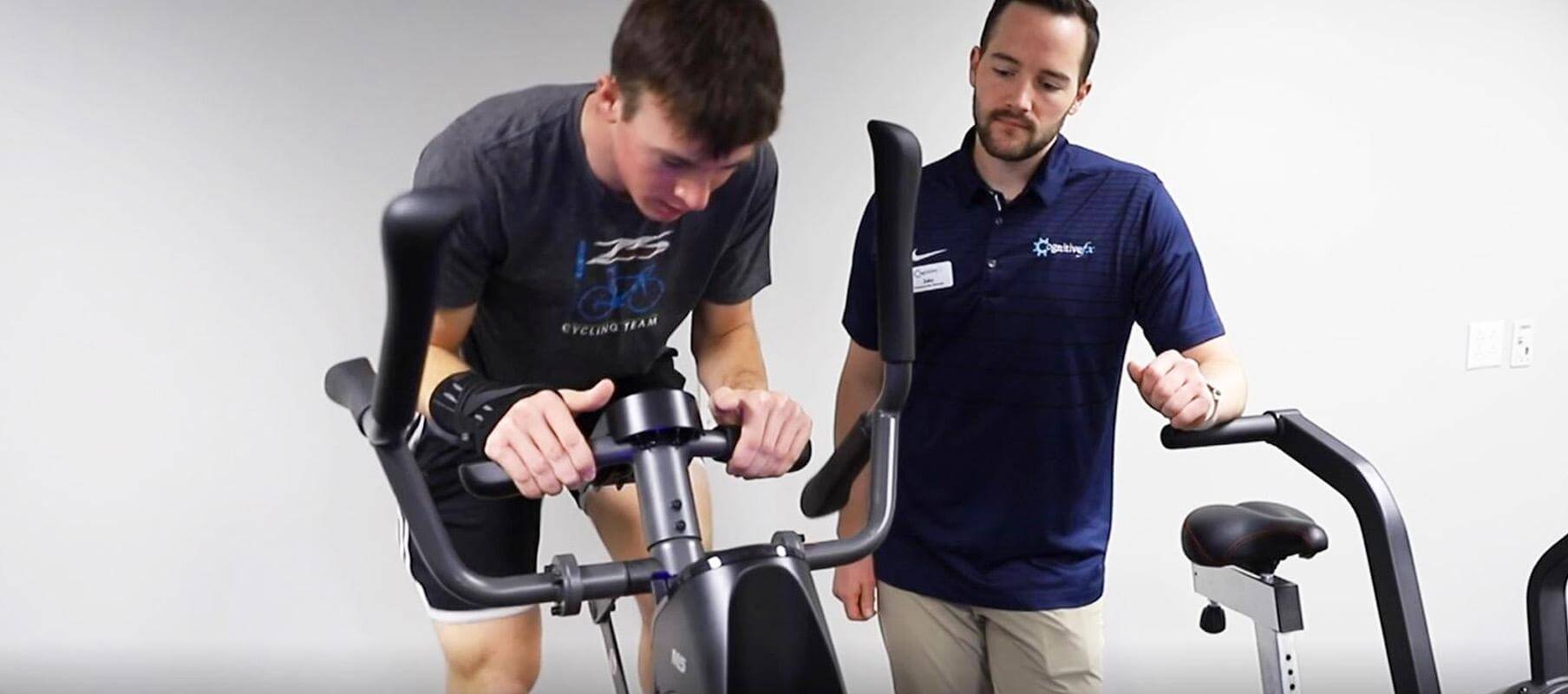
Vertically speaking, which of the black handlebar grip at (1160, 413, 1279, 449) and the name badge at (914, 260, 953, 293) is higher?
the name badge at (914, 260, 953, 293)

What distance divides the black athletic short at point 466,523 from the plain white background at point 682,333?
81 cm

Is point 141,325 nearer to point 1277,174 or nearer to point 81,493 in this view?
point 81,493

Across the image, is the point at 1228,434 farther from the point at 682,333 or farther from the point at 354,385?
the point at 682,333

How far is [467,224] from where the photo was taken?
1606mm

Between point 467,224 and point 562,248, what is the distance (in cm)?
12

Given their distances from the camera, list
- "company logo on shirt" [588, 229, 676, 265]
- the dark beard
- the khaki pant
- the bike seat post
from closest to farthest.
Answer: the bike seat post → "company logo on shirt" [588, 229, 676, 265] → the dark beard → the khaki pant

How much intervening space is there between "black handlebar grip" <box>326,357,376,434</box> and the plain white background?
4.74ft

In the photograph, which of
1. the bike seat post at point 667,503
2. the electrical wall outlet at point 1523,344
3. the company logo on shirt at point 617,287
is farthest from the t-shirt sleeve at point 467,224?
the electrical wall outlet at point 1523,344

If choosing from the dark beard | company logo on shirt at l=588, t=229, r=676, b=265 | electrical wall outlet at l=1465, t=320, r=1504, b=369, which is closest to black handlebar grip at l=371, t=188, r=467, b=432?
company logo on shirt at l=588, t=229, r=676, b=265

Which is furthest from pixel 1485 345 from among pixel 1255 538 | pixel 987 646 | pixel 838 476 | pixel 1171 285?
pixel 838 476

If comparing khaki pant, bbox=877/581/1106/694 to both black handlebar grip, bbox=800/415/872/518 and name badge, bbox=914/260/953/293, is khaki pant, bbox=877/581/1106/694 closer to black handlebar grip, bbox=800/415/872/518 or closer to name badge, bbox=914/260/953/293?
name badge, bbox=914/260/953/293

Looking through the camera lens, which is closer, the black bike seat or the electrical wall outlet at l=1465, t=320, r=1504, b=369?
the black bike seat

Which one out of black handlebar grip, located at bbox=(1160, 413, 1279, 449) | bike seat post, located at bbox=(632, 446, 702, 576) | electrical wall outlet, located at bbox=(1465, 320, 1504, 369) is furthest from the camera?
electrical wall outlet, located at bbox=(1465, 320, 1504, 369)

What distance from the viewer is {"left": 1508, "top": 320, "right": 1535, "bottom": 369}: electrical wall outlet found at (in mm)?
3254
